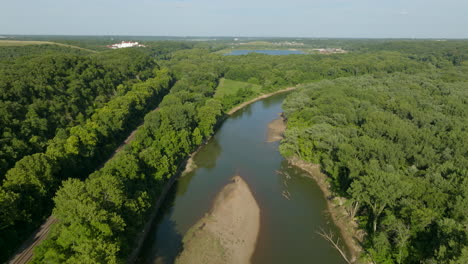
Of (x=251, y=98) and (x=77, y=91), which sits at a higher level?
(x=77, y=91)

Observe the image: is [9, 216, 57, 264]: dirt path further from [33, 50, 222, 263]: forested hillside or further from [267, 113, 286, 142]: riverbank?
[267, 113, 286, 142]: riverbank

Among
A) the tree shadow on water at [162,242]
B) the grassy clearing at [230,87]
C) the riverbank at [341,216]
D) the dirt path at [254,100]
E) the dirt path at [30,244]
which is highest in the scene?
the grassy clearing at [230,87]

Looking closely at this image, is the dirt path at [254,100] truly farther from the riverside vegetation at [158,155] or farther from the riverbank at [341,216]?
the riverbank at [341,216]

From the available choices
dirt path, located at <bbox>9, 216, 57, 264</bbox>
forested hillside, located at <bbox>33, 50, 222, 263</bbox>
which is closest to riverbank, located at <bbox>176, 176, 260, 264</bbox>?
forested hillside, located at <bbox>33, 50, 222, 263</bbox>

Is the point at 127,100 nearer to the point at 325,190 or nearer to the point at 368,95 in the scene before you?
the point at 325,190

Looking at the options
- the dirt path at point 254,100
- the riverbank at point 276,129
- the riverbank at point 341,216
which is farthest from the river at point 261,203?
the dirt path at point 254,100

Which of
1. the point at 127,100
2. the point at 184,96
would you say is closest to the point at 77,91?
the point at 127,100

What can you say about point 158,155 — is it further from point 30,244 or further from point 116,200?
point 30,244
